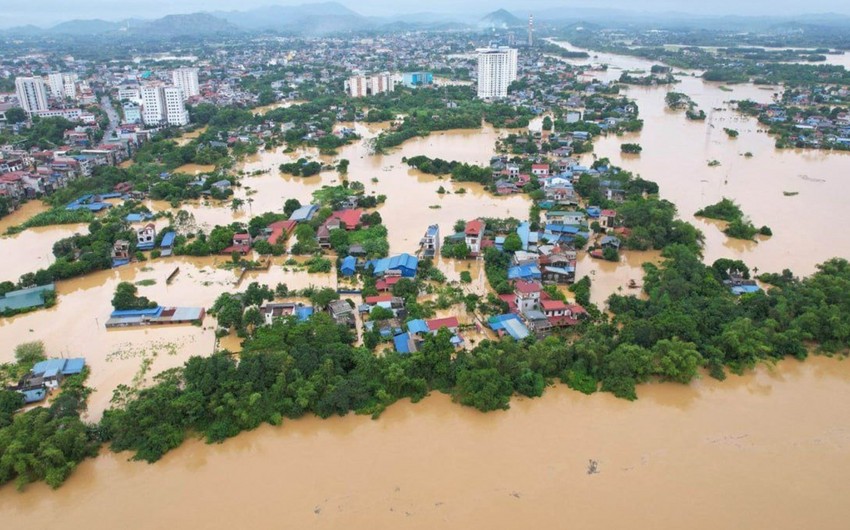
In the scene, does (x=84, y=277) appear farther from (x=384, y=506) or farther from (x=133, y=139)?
(x=133, y=139)

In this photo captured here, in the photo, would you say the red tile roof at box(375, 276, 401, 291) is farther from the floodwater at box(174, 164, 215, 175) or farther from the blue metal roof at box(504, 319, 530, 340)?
the floodwater at box(174, 164, 215, 175)

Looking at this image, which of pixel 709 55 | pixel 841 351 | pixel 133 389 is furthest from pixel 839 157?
pixel 709 55

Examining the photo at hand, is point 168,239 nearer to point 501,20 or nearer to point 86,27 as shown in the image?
point 86,27

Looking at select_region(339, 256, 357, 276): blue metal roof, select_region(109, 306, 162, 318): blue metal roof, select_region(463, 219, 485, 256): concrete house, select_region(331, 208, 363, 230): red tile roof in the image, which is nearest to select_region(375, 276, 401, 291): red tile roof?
select_region(339, 256, 357, 276): blue metal roof

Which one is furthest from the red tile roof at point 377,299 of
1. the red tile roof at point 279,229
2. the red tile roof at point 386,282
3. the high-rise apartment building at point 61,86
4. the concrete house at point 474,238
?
the high-rise apartment building at point 61,86

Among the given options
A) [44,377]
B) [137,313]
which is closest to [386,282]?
[137,313]

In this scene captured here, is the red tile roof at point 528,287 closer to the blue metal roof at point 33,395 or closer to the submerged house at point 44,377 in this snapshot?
the submerged house at point 44,377
